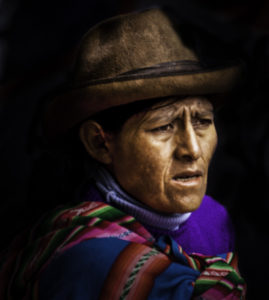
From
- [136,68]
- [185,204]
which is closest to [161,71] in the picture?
[136,68]

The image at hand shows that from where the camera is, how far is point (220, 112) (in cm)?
233

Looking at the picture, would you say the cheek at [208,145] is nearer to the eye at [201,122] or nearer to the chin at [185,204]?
the eye at [201,122]

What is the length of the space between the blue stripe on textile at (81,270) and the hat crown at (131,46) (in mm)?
579

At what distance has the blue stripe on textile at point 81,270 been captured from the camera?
102 cm

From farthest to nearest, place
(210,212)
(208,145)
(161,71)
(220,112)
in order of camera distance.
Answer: (220,112), (210,212), (208,145), (161,71)

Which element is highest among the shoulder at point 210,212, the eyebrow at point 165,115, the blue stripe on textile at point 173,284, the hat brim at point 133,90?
the hat brim at point 133,90

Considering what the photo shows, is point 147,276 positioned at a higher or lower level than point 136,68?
lower

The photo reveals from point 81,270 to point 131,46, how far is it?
0.76 m

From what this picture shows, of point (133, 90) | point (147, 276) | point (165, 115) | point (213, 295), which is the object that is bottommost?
point (213, 295)

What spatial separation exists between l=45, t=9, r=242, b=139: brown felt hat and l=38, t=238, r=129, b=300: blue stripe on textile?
1.56ft

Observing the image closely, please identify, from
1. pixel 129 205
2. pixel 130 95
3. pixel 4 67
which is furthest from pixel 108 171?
pixel 4 67

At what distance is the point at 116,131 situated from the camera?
1.24 meters

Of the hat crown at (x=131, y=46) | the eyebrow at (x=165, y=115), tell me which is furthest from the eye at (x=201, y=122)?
the hat crown at (x=131, y=46)

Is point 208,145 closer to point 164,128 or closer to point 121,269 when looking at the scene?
point 164,128
